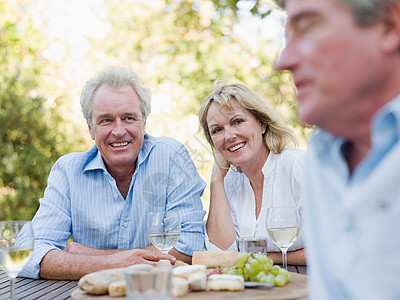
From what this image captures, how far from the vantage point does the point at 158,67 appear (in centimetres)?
670

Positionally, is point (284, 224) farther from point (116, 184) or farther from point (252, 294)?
point (116, 184)

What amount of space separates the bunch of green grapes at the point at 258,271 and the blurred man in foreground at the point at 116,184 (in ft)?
2.96

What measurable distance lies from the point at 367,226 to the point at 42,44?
6267 mm

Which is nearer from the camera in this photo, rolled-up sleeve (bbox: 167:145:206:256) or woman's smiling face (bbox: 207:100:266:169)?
rolled-up sleeve (bbox: 167:145:206:256)

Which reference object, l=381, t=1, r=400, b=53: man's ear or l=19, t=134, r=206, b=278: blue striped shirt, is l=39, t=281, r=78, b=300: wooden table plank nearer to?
l=19, t=134, r=206, b=278: blue striped shirt

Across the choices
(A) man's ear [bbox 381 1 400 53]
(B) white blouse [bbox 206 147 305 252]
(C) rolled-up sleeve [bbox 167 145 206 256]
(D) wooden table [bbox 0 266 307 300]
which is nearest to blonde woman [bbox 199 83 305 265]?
(B) white blouse [bbox 206 147 305 252]

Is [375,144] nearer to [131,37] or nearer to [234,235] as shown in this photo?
[234,235]

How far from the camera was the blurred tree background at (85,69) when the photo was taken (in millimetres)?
6168

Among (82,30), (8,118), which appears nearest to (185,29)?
(82,30)

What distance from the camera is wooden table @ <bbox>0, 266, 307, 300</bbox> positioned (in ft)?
5.68

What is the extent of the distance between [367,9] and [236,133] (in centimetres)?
206

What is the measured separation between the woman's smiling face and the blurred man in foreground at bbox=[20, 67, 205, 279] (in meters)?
0.26

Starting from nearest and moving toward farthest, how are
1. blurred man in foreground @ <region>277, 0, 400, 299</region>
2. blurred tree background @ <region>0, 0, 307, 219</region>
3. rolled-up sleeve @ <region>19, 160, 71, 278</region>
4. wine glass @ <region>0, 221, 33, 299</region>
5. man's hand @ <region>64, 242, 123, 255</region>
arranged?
1. blurred man in foreground @ <region>277, 0, 400, 299</region>
2. wine glass @ <region>0, 221, 33, 299</region>
3. man's hand @ <region>64, 242, 123, 255</region>
4. rolled-up sleeve @ <region>19, 160, 71, 278</region>
5. blurred tree background @ <region>0, 0, 307, 219</region>

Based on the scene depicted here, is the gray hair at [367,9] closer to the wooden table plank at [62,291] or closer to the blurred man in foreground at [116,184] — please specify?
the wooden table plank at [62,291]
